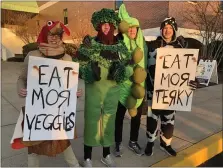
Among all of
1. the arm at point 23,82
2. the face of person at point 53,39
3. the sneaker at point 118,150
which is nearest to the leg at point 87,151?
the sneaker at point 118,150

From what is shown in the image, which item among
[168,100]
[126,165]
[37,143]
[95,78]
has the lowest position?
[126,165]

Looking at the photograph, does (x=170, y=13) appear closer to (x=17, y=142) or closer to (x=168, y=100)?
(x=168, y=100)

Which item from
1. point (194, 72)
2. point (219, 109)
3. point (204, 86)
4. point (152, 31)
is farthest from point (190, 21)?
point (194, 72)

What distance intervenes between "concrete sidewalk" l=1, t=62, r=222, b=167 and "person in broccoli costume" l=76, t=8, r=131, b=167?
0.53 meters

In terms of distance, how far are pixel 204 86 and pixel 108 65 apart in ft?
22.5

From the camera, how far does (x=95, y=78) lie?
3500mm

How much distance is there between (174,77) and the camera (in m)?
4.03

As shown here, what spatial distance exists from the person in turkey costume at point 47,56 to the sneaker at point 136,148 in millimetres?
1154

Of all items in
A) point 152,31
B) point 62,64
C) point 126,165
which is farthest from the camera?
point 152,31

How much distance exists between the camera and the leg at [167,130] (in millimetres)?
4188

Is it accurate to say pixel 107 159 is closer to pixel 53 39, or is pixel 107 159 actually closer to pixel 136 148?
pixel 136 148

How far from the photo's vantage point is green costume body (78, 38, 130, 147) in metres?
3.51

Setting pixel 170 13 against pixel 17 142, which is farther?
pixel 170 13

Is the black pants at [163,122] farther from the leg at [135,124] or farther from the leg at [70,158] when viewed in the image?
the leg at [70,158]
